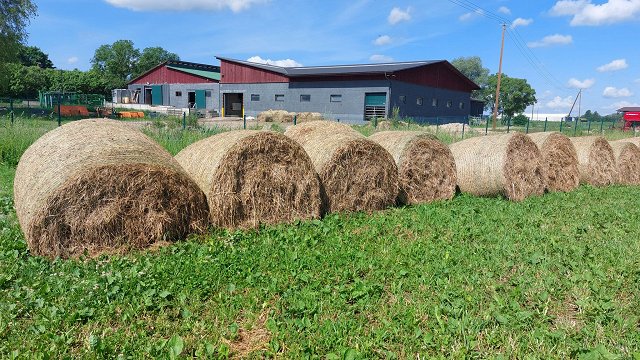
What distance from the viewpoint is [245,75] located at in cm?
4128

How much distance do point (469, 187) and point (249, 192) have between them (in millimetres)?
5614

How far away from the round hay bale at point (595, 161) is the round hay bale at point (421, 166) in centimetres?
510

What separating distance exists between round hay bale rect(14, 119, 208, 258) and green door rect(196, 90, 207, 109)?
131ft

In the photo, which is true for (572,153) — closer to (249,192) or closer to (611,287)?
(611,287)

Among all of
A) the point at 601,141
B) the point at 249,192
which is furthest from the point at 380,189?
the point at 601,141

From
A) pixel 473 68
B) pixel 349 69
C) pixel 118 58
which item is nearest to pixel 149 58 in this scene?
pixel 118 58

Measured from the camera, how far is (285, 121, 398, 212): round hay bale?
760 centimetres

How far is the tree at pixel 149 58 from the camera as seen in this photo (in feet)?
294

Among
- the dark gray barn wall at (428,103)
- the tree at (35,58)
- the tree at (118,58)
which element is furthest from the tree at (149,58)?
the dark gray barn wall at (428,103)

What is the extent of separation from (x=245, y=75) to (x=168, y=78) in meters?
12.0

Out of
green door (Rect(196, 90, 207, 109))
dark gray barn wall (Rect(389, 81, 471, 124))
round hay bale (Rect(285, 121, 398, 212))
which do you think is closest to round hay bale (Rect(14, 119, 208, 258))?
round hay bale (Rect(285, 121, 398, 212))

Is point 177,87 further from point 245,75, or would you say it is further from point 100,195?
point 100,195

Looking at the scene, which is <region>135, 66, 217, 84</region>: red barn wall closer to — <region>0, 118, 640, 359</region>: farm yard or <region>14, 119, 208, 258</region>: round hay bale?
<region>14, 119, 208, 258</region>: round hay bale

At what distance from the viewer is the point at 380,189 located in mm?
8211
